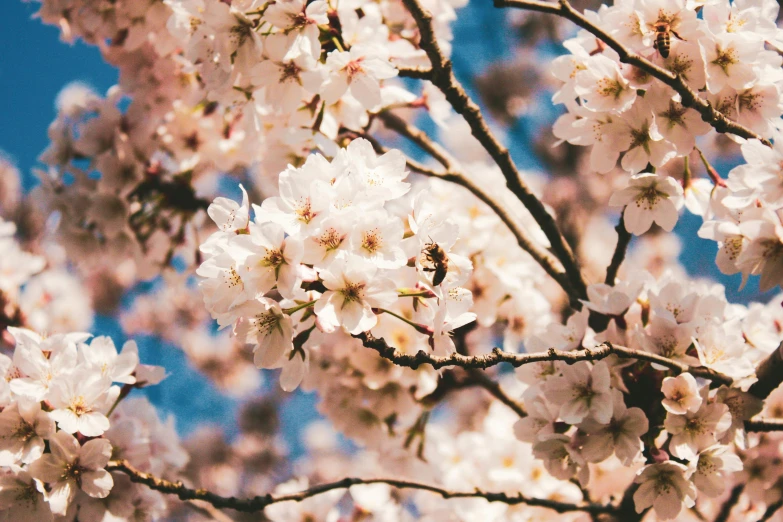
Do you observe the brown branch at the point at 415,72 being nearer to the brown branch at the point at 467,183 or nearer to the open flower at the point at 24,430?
the brown branch at the point at 467,183

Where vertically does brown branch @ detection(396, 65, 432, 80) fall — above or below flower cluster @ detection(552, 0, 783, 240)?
above

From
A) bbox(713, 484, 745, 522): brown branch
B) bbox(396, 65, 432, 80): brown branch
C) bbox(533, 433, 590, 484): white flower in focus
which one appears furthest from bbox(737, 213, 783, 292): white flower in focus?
bbox(713, 484, 745, 522): brown branch

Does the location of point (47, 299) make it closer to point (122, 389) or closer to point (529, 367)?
point (122, 389)

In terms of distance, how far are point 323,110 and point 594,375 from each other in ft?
3.73

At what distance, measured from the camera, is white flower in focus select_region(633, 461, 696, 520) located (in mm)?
1635

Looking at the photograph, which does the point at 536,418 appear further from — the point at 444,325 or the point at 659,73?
the point at 659,73

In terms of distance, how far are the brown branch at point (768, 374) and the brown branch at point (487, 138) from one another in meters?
0.55

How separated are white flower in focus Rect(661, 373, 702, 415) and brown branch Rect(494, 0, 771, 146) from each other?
2.01ft

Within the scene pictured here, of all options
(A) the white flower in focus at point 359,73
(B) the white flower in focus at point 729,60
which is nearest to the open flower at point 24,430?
(A) the white flower in focus at point 359,73

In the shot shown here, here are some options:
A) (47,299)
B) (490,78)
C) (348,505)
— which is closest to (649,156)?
(348,505)

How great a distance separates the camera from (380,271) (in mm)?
1414

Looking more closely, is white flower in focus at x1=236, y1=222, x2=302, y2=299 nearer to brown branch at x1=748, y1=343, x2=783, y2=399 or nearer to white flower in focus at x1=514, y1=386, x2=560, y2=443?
white flower in focus at x1=514, y1=386, x2=560, y2=443

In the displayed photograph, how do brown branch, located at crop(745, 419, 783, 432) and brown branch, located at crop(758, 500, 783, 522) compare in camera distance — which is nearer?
brown branch, located at crop(745, 419, 783, 432)

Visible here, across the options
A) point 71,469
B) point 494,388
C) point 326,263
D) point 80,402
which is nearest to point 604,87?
point 326,263
